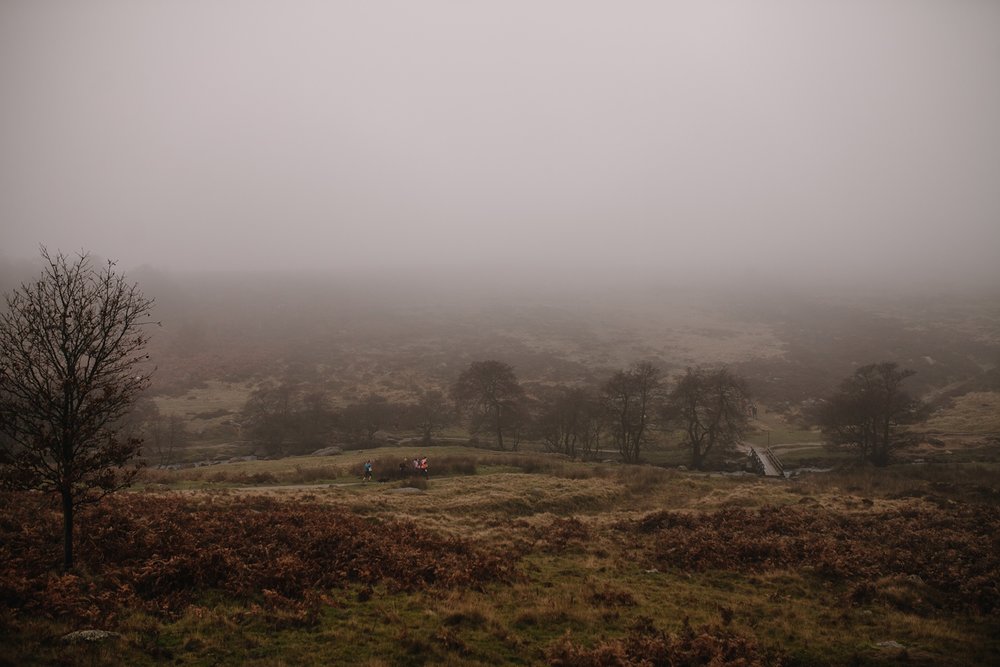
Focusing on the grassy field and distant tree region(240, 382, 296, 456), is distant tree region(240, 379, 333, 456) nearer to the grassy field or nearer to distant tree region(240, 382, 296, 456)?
distant tree region(240, 382, 296, 456)

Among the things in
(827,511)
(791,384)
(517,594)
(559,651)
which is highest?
(559,651)

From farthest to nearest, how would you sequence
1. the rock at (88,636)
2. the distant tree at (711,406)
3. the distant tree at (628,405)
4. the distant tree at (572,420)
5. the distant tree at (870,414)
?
the distant tree at (572,420) < the distant tree at (628,405) < the distant tree at (711,406) < the distant tree at (870,414) < the rock at (88,636)

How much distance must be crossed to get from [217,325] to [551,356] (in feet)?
334

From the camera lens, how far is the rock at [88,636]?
921cm

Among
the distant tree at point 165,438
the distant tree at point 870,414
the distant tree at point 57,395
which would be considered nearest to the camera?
the distant tree at point 57,395

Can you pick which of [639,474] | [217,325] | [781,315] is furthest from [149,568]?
[781,315]

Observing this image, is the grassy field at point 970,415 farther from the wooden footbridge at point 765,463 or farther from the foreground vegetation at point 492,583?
the foreground vegetation at point 492,583

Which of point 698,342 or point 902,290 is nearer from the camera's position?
point 698,342

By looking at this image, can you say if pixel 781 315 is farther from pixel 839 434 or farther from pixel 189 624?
pixel 189 624

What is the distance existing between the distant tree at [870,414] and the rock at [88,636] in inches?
2498

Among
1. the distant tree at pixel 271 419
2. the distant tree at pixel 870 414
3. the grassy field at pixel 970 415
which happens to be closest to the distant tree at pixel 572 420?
the distant tree at pixel 870 414

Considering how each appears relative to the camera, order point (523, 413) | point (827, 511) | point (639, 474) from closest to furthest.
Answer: point (827, 511)
point (639, 474)
point (523, 413)

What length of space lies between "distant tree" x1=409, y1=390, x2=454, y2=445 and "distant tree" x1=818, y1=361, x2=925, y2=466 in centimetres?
5073

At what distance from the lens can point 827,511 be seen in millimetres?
26453
